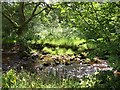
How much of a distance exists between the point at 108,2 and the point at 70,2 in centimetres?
24

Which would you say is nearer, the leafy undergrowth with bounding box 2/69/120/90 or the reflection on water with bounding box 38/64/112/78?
the leafy undergrowth with bounding box 2/69/120/90

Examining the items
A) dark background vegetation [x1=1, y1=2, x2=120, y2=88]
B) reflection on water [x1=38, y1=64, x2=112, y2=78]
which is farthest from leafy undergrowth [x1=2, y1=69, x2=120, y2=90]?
reflection on water [x1=38, y1=64, x2=112, y2=78]

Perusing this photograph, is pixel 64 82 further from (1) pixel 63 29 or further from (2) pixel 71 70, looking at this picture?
(1) pixel 63 29

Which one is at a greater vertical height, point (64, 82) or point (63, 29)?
point (63, 29)

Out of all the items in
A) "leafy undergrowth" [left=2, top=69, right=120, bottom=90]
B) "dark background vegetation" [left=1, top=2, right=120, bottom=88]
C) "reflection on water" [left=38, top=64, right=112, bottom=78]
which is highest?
"dark background vegetation" [left=1, top=2, right=120, bottom=88]

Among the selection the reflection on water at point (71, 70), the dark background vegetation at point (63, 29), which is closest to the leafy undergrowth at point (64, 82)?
the dark background vegetation at point (63, 29)

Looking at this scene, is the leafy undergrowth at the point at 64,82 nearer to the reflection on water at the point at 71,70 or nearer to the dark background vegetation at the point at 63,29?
the dark background vegetation at the point at 63,29

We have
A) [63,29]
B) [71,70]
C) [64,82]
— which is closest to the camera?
[64,82]

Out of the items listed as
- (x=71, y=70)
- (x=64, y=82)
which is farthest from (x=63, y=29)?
(x=64, y=82)

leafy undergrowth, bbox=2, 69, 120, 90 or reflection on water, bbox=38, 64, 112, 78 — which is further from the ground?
reflection on water, bbox=38, 64, 112, 78

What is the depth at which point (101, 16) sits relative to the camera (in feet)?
6.08

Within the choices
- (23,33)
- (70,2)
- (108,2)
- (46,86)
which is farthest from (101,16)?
(23,33)

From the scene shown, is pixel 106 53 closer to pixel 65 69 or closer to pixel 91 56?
pixel 91 56

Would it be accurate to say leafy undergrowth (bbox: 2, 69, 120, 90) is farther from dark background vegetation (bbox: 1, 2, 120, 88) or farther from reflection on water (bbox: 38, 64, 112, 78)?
reflection on water (bbox: 38, 64, 112, 78)
